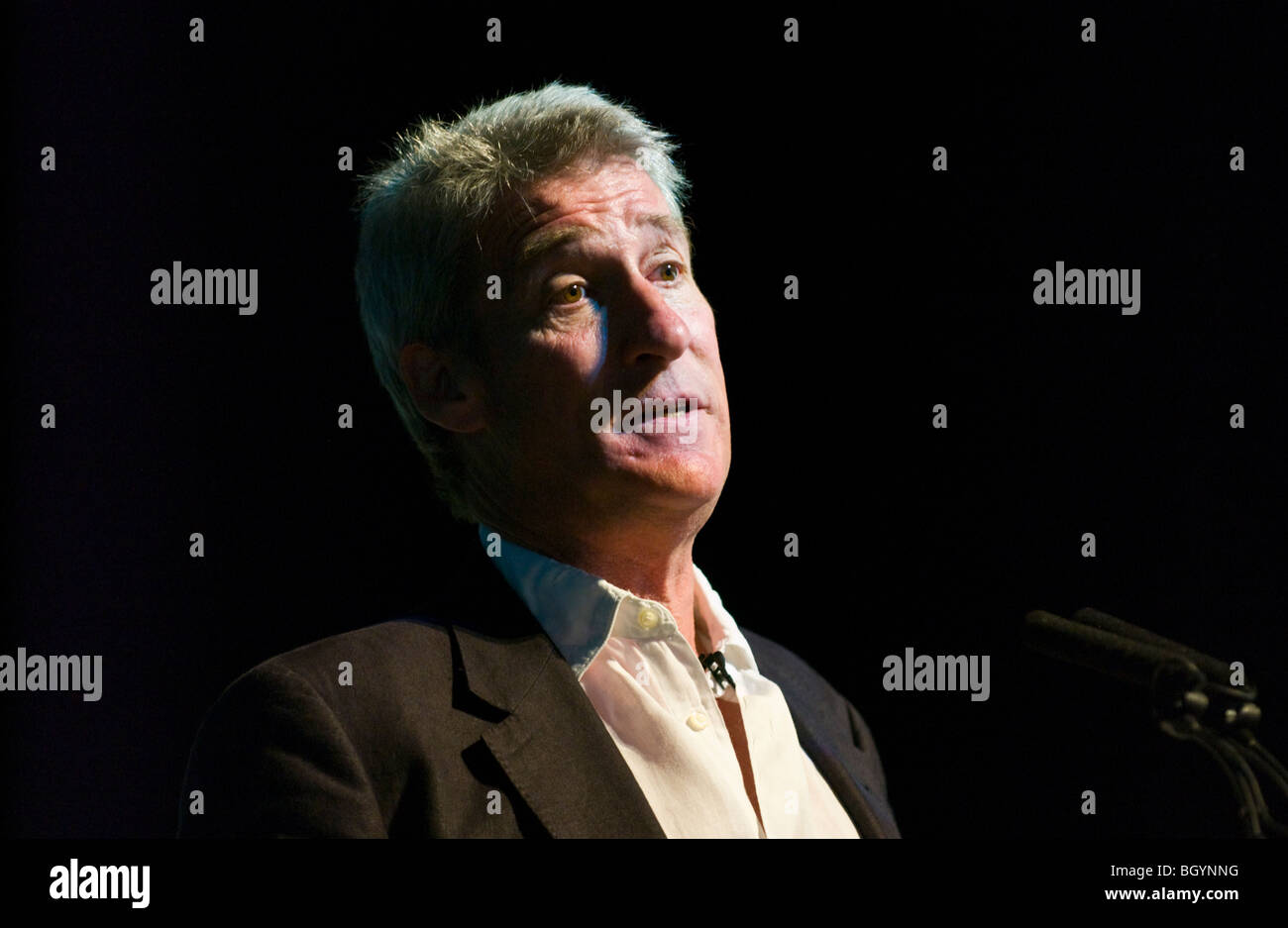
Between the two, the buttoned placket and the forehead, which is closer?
the buttoned placket

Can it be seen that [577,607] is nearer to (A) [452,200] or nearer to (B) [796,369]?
(A) [452,200]

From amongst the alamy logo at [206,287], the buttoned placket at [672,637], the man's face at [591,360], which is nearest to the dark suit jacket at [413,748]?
the buttoned placket at [672,637]

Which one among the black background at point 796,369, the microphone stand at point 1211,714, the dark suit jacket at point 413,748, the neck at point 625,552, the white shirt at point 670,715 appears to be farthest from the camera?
the black background at point 796,369

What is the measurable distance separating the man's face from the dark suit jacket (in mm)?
316

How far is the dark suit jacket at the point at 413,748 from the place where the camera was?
77.7 inches

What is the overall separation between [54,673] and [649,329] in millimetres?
1252

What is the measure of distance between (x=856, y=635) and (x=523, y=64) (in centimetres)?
138

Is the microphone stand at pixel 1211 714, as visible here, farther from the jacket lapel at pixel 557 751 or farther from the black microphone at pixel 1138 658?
the jacket lapel at pixel 557 751

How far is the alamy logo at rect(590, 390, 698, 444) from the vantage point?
235 centimetres

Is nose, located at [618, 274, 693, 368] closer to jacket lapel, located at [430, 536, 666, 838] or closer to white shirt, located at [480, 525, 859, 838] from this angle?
white shirt, located at [480, 525, 859, 838]

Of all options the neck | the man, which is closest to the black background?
the man

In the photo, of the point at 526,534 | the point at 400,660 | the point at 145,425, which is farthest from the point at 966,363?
the point at 145,425
